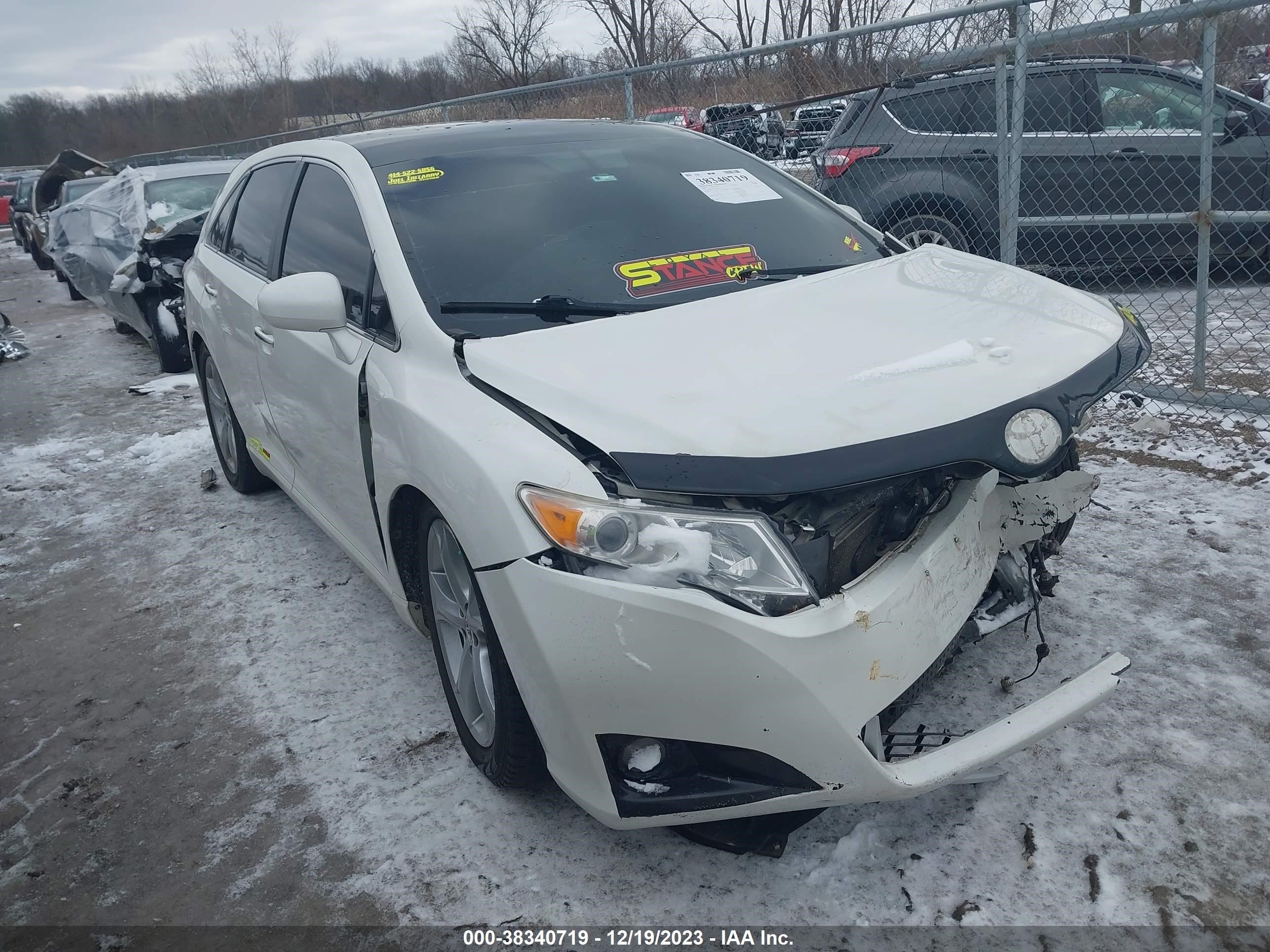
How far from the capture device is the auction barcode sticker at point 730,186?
3.32m

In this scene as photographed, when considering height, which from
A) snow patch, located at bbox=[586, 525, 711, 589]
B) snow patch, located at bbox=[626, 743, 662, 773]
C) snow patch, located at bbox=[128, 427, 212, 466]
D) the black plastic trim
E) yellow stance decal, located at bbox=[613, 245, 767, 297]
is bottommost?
snow patch, located at bbox=[128, 427, 212, 466]

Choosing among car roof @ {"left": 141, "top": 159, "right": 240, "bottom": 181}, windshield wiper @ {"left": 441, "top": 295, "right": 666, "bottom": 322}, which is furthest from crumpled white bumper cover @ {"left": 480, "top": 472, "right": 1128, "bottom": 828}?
car roof @ {"left": 141, "top": 159, "right": 240, "bottom": 181}

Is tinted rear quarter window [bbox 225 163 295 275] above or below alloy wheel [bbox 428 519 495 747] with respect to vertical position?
above

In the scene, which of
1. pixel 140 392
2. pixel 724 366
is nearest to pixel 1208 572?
pixel 724 366

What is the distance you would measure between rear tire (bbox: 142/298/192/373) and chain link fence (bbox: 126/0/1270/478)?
405 cm

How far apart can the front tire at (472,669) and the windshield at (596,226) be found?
610 millimetres

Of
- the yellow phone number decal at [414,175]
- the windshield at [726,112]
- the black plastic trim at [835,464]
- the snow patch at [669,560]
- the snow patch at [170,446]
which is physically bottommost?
the snow patch at [170,446]

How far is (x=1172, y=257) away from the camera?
6070mm

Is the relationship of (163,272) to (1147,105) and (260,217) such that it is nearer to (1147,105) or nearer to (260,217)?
(260,217)

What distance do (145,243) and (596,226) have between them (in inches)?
233

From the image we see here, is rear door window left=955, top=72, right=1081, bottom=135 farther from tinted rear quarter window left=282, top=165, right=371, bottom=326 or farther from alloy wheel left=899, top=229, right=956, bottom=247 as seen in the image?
tinted rear quarter window left=282, top=165, right=371, bottom=326

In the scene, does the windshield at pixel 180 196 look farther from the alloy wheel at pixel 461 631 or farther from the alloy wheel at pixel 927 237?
the alloy wheel at pixel 461 631

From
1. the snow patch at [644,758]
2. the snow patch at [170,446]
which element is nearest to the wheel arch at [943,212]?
the snow patch at [170,446]

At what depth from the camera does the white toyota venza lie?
1.91 metres
